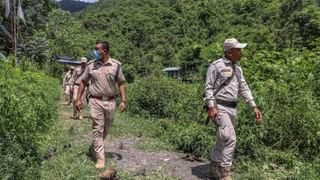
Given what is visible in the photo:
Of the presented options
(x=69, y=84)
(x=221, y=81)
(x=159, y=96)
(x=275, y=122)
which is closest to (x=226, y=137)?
(x=221, y=81)

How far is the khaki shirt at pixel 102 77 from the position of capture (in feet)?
24.6

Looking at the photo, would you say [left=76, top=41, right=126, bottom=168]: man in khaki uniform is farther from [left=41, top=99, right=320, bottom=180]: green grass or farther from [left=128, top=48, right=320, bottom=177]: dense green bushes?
[left=128, top=48, right=320, bottom=177]: dense green bushes

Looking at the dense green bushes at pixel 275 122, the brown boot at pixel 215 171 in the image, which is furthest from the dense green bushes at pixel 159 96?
the brown boot at pixel 215 171

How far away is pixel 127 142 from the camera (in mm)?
10086

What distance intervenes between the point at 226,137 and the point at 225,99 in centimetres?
55

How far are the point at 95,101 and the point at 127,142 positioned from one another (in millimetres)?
2770

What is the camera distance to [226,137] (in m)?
6.37

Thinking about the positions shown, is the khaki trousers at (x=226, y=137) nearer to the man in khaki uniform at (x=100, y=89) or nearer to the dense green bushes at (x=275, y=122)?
the dense green bushes at (x=275, y=122)

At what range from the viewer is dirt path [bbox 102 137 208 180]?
7309 mm

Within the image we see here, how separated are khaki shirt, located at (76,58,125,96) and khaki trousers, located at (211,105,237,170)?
6.63 ft

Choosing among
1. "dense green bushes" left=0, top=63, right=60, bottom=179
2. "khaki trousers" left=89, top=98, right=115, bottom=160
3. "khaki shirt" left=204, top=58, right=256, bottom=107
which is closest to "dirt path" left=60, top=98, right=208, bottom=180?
"khaki trousers" left=89, top=98, right=115, bottom=160

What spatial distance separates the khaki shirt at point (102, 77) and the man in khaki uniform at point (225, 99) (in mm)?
1821

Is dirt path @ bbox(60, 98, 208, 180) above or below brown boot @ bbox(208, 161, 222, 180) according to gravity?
below

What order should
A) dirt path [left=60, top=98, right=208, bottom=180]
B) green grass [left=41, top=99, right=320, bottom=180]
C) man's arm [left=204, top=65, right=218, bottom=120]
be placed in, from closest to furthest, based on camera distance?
man's arm [left=204, top=65, right=218, bottom=120] < green grass [left=41, top=99, right=320, bottom=180] < dirt path [left=60, top=98, right=208, bottom=180]
